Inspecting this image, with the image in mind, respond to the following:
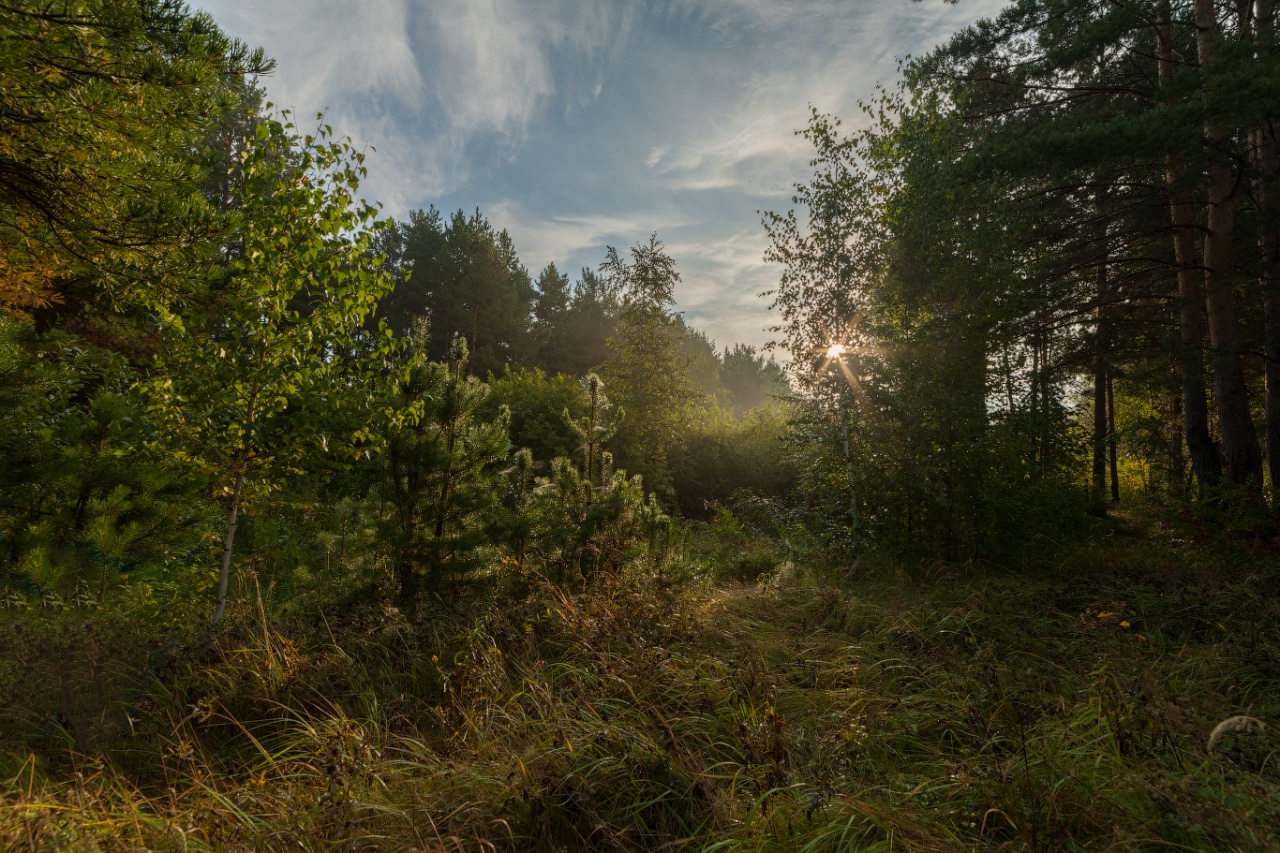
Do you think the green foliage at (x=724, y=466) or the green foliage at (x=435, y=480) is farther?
the green foliage at (x=724, y=466)

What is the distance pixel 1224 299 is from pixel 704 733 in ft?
28.8

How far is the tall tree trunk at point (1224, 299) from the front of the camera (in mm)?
7465

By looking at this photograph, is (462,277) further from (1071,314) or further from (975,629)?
(975,629)

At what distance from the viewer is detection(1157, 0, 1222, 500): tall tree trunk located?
25.5 ft

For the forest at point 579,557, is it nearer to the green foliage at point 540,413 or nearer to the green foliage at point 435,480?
the green foliage at point 435,480

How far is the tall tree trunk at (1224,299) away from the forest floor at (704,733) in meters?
3.16

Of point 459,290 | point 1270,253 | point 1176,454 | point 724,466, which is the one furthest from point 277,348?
point 459,290

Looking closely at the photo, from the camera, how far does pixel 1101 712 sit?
299 centimetres

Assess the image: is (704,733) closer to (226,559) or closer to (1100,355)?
(226,559)

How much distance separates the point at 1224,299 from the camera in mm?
7676

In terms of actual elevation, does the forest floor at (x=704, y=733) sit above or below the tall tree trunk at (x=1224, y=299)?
below

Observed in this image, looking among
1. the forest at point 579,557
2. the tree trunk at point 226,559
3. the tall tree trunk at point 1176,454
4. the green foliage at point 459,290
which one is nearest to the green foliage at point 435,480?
the forest at point 579,557

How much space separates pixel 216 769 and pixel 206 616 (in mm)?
1991

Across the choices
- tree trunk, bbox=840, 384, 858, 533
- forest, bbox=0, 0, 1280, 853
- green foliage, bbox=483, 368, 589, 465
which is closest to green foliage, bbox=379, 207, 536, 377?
green foliage, bbox=483, 368, 589, 465
